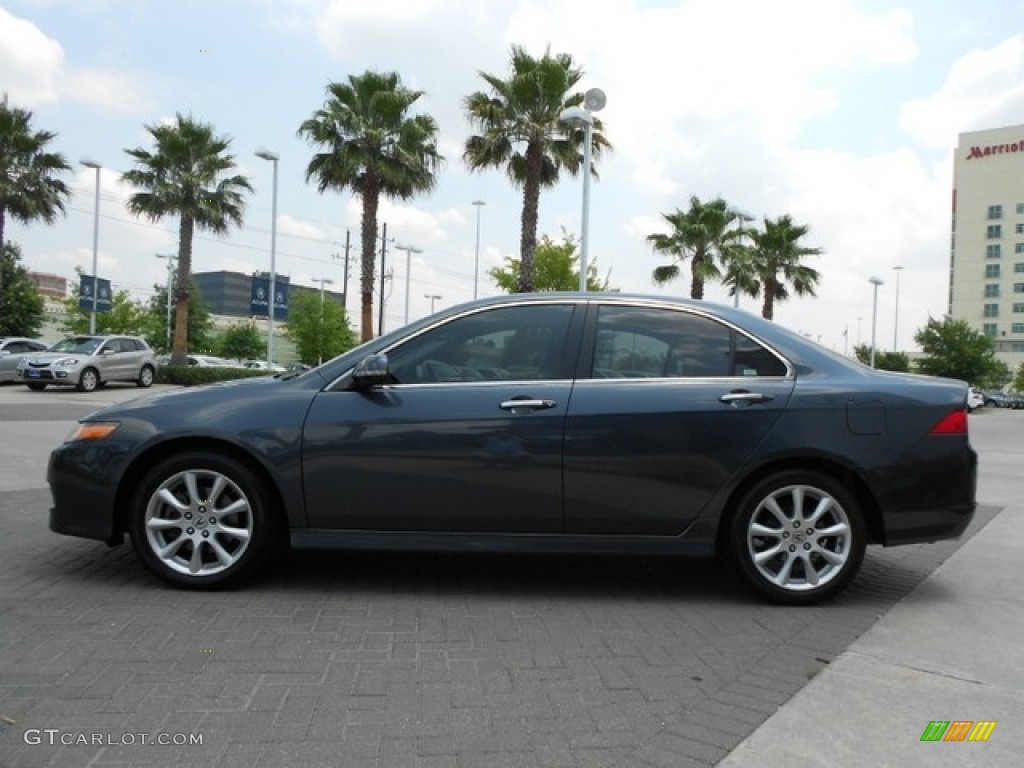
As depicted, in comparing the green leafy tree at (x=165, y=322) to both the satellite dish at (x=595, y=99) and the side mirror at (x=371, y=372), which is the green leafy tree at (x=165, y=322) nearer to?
the satellite dish at (x=595, y=99)

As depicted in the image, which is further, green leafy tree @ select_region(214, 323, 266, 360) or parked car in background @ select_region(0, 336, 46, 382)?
green leafy tree @ select_region(214, 323, 266, 360)

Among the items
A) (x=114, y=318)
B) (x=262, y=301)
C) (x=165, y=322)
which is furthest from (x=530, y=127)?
(x=165, y=322)

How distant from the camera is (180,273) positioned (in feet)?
104

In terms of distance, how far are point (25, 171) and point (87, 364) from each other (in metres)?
15.4

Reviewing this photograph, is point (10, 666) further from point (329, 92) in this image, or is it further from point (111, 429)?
point (329, 92)

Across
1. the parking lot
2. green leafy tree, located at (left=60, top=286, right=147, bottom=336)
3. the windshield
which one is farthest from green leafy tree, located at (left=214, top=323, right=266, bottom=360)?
→ the parking lot

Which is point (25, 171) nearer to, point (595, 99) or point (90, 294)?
point (90, 294)

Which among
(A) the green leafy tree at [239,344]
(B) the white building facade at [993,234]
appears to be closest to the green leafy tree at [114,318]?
(A) the green leafy tree at [239,344]

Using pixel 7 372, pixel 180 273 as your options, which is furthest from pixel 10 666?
pixel 180 273

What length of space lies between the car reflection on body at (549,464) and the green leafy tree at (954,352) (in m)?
60.7

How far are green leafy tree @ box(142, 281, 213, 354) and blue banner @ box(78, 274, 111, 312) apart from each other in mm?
20512

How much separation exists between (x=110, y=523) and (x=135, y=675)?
1.38 meters

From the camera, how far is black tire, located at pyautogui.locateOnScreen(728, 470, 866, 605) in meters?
4.36

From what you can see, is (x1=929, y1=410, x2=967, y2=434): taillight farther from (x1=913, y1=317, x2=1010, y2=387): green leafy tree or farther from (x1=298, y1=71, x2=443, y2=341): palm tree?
(x1=913, y1=317, x2=1010, y2=387): green leafy tree
